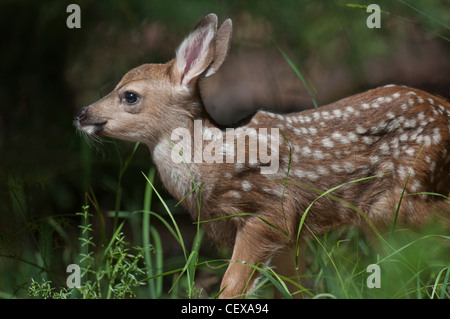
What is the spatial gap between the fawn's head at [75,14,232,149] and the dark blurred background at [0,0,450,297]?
42 centimetres

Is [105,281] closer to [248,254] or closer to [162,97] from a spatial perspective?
[248,254]

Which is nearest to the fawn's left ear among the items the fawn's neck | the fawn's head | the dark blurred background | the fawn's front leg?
the fawn's head

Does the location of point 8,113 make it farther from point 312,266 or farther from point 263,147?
point 312,266

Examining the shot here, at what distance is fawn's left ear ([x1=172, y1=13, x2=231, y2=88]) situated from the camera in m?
2.45

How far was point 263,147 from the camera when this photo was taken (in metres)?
2.53

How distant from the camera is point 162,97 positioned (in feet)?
8.21

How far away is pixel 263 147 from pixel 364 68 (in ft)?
2.94

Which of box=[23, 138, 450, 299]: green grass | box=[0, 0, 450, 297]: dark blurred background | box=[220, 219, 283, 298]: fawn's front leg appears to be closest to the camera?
box=[23, 138, 450, 299]: green grass

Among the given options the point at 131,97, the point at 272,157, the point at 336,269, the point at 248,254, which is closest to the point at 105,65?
the point at 131,97

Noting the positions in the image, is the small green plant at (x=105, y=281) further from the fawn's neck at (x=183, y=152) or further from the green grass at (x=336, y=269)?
the fawn's neck at (x=183, y=152)

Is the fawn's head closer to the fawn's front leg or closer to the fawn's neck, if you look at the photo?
the fawn's neck

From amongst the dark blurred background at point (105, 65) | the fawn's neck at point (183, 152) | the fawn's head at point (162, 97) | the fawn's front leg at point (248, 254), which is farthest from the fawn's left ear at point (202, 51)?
the fawn's front leg at point (248, 254)

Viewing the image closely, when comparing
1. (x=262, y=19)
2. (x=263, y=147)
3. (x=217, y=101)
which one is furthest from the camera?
(x=217, y=101)

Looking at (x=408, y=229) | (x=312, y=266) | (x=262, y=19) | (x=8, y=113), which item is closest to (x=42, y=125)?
(x=8, y=113)
